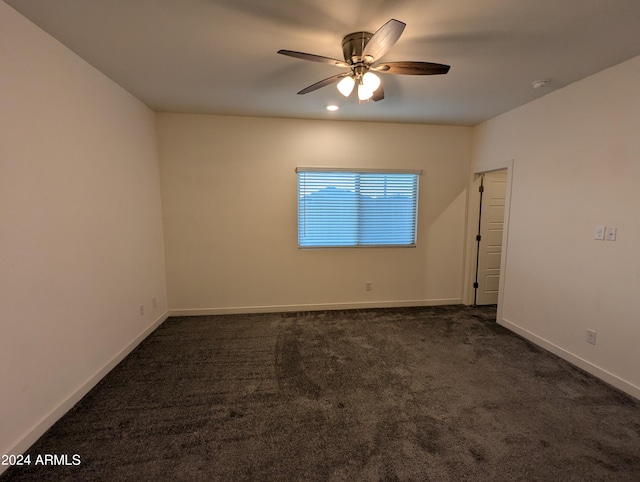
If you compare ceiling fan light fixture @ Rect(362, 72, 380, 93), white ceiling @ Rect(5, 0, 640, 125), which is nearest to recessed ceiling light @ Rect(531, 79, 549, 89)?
white ceiling @ Rect(5, 0, 640, 125)

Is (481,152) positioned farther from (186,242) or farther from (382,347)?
(186,242)

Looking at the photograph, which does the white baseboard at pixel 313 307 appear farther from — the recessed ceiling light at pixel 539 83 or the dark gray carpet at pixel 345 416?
the recessed ceiling light at pixel 539 83

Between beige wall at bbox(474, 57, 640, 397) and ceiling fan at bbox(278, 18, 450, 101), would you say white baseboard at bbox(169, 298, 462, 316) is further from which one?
ceiling fan at bbox(278, 18, 450, 101)

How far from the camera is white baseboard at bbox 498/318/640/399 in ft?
7.31

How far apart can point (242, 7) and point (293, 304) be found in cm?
326

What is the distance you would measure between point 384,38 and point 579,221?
2.52 metres

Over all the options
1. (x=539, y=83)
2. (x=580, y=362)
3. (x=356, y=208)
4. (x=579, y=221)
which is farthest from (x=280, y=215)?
(x=580, y=362)

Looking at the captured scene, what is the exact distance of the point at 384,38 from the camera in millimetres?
1506

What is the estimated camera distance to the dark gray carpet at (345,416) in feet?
5.21

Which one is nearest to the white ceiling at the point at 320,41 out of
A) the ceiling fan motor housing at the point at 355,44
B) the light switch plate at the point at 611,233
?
the ceiling fan motor housing at the point at 355,44

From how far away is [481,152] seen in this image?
3.88 metres

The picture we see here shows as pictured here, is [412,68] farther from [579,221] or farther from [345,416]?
[345,416]

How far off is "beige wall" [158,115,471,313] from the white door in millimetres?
283

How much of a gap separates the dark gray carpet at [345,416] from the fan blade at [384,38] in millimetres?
2342
